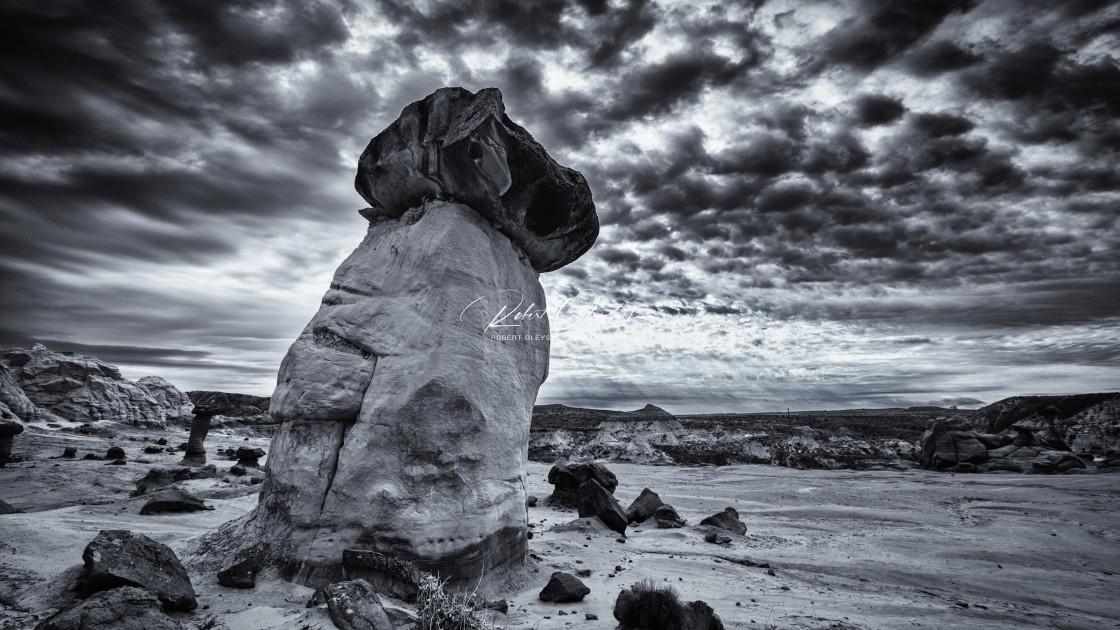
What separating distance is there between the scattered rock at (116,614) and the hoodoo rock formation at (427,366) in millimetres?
1257

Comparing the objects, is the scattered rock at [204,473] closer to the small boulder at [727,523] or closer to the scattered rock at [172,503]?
the scattered rock at [172,503]

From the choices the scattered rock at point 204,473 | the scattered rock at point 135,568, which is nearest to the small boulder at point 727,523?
the scattered rock at point 135,568

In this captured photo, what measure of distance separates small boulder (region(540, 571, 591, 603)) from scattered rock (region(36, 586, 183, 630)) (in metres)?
3.17

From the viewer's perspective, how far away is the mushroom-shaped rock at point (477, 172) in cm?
580

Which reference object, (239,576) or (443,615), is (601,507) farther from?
(239,576)

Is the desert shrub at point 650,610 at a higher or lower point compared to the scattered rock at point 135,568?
lower

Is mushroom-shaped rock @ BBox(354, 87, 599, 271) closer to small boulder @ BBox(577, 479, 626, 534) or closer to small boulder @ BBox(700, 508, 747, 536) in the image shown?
small boulder @ BBox(577, 479, 626, 534)

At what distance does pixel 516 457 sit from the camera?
588 centimetres

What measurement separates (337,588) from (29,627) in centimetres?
217

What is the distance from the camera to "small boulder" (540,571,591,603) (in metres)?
4.87

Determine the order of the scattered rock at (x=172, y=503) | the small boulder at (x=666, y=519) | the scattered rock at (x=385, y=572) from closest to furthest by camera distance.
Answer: the scattered rock at (x=385, y=572)
the scattered rock at (x=172, y=503)
the small boulder at (x=666, y=519)

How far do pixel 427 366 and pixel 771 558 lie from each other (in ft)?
20.9

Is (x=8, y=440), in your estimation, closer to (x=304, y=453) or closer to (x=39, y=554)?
(x=39, y=554)

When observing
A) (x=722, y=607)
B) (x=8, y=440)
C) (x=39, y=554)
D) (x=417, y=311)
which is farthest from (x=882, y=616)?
(x=8, y=440)
